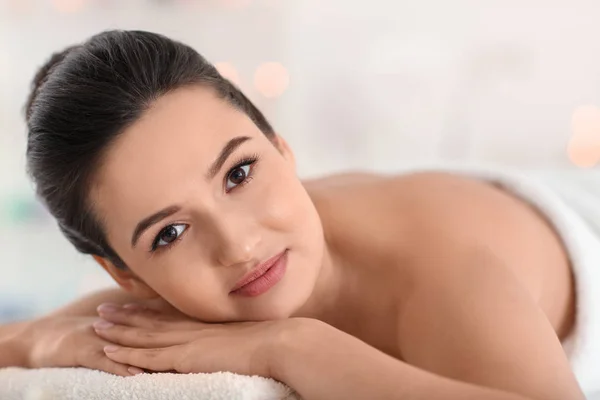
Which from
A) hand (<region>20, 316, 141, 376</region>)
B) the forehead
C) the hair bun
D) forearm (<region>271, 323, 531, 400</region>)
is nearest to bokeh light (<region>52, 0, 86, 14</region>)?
the hair bun

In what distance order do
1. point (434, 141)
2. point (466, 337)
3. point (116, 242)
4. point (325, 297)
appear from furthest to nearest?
1. point (434, 141)
2. point (325, 297)
3. point (116, 242)
4. point (466, 337)

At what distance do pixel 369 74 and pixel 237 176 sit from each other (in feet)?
3.36

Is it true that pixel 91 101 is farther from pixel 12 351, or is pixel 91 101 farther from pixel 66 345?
pixel 12 351

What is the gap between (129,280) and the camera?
1.02 meters

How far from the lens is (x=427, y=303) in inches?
34.2

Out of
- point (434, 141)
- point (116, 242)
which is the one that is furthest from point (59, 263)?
point (434, 141)

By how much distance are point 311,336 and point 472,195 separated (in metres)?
0.42

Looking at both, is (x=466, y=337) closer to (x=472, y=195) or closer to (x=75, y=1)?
(x=472, y=195)

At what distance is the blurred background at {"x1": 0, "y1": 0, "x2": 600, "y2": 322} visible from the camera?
174 cm

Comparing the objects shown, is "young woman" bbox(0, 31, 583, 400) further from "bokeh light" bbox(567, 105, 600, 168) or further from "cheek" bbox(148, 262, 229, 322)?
"bokeh light" bbox(567, 105, 600, 168)

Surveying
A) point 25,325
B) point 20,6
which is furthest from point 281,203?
point 20,6

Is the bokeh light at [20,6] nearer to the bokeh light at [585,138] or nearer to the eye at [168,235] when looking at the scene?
the eye at [168,235]

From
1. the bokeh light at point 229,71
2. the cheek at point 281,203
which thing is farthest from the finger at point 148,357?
the bokeh light at point 229,71

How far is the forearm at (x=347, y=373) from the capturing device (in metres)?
0.71
